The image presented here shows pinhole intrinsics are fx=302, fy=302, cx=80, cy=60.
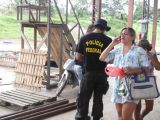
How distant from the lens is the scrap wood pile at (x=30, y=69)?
7816 mm

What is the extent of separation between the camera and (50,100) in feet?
21.6

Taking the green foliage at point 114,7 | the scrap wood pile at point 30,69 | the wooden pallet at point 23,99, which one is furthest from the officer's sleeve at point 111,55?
the green foliage at point 114,7

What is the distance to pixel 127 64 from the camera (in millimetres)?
3658

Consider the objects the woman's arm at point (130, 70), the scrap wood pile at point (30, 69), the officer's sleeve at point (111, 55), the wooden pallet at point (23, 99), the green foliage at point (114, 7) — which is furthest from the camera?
the green foliage at point (114, 7)

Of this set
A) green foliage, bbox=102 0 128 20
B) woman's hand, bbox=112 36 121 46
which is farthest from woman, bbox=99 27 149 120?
green foliage, bbox=102 0 128 20

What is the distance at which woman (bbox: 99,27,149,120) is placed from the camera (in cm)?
360

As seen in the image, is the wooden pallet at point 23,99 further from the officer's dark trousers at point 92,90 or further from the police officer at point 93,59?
the police officer at point 93,59

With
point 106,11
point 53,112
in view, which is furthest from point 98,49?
point 106,11

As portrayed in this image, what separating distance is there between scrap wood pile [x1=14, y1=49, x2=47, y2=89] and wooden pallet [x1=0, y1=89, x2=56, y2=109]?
0.93m

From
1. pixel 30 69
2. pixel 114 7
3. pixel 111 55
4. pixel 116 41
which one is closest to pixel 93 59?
pixel 111 55

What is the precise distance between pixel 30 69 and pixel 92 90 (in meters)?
3.58

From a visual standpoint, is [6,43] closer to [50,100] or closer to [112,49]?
[50,100]

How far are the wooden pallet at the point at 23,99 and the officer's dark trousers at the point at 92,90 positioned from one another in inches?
60.2

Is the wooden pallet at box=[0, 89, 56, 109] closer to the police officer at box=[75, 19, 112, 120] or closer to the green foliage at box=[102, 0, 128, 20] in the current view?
the police officer at box=[75, 19, 112, 120]
